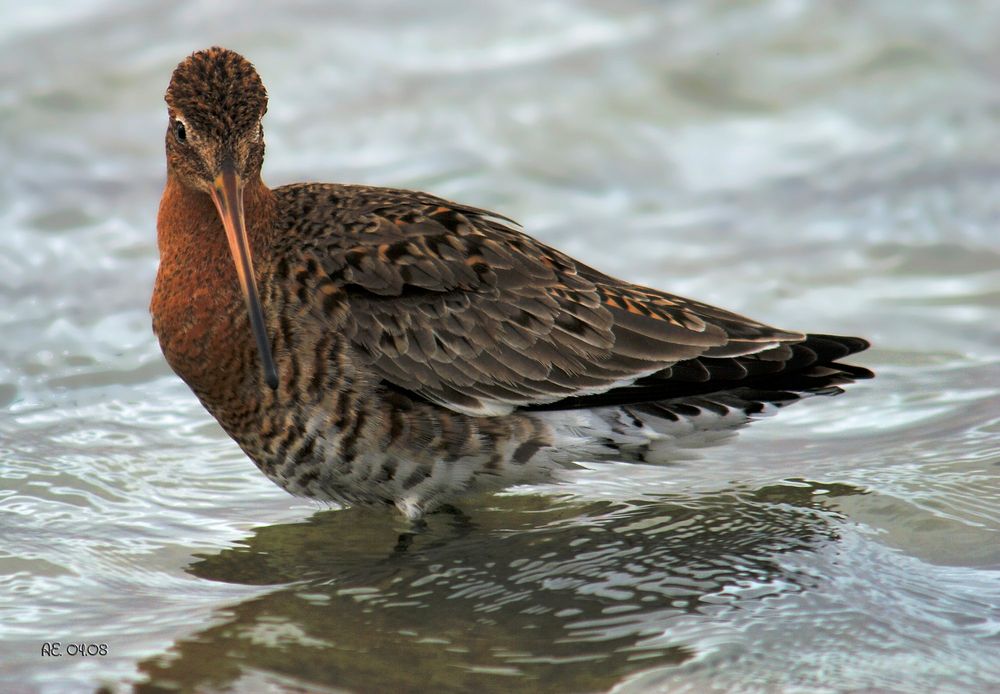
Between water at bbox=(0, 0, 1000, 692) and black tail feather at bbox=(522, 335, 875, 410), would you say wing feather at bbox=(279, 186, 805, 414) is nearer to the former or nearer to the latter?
black tail feather at bbox=(522, 335, 875, 410)

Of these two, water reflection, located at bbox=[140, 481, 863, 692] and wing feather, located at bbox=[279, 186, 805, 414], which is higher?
wing feather, located at bbox=[279, 186, 805, 414]

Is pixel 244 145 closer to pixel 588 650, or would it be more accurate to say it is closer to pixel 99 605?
pixel 99 605

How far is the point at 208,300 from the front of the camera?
20.8 ft

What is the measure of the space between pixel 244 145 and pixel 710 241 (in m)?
4.46

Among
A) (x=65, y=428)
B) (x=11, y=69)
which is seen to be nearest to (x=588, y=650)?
(x=65, y=428)

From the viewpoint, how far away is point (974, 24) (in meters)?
12.7

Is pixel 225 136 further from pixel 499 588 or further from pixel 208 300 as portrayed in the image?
pixel 499 588

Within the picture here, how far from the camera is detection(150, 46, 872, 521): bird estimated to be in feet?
20.4
